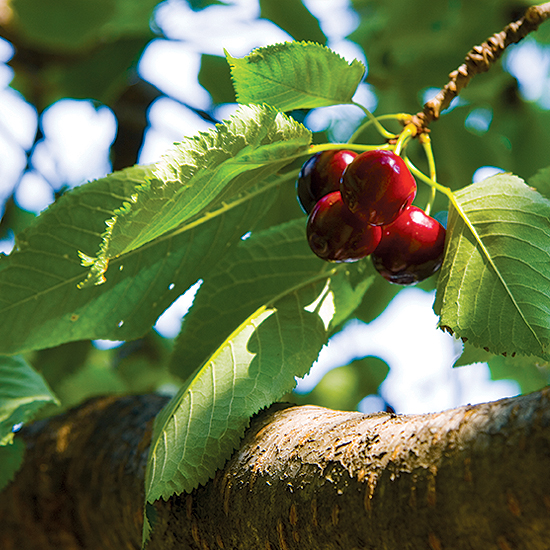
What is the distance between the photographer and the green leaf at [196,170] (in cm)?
50

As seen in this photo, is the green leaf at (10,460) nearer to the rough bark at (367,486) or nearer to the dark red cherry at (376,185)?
the rough bark at (367,486)

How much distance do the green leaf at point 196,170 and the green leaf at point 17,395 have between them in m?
0.41

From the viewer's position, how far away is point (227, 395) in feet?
2.10

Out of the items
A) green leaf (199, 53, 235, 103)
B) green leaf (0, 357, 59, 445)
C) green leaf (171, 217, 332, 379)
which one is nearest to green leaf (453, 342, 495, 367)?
green leaf (171, 217, 332, 379)

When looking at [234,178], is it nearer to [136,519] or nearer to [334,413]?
[334,413]

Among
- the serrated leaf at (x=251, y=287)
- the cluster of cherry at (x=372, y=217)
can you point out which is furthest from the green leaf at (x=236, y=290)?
the cluster of cherry at (x=372, y=217)

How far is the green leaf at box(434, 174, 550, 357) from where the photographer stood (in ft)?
1.90

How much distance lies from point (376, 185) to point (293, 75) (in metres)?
0.18

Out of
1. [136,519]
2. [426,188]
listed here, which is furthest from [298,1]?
[136,519]

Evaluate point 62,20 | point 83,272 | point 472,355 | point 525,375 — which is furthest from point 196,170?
point 525,375

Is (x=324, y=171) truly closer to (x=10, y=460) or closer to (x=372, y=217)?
(x=372, y=217)

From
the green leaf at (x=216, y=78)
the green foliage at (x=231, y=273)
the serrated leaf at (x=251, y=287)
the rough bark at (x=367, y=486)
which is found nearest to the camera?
the rough bark at (x=367, y=486)

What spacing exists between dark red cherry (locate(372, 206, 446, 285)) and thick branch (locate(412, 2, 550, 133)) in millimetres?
145

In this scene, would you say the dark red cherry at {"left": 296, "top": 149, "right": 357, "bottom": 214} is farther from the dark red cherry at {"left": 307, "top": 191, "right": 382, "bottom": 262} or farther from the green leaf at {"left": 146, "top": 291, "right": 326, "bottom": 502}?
the green leaf at {"left": 146, "top": 291, "right": 326, "bottom": 502}
